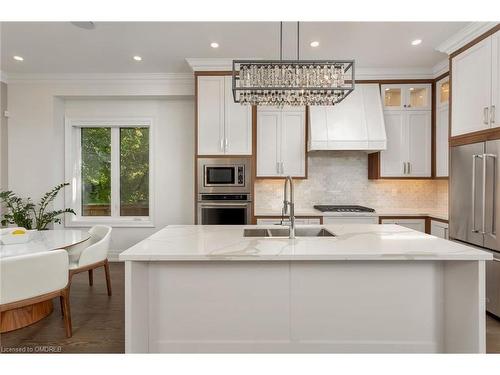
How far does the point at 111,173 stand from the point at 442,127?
16.2 ft

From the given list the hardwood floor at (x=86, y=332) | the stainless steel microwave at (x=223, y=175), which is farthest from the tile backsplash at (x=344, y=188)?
the hardwood floor at (x=86, y=332)

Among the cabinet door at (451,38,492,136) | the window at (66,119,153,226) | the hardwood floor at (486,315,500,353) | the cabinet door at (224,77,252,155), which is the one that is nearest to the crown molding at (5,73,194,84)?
the window at (66,119,153,226)

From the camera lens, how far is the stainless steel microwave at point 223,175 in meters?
3.96

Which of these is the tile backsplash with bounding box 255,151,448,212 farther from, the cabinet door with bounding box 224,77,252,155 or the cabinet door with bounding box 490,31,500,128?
the cabinet door with bounding box 490,31,500,128

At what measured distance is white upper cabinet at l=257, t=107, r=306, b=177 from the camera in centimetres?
417

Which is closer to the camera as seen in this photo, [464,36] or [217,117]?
[464,36]

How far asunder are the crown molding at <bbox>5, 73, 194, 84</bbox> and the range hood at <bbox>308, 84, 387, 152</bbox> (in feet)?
6.56

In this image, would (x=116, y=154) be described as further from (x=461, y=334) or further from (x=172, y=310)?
(x=461, y=334)

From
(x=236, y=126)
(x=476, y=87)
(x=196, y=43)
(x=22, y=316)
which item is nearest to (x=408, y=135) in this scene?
(x=476, y=87)

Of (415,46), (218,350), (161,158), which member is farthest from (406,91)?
(218,350)

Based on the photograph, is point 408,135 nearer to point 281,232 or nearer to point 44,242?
point 281,232

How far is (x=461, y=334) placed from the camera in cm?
193

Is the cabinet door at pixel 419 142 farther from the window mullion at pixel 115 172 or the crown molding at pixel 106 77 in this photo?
the window mullion at pixel 115 172

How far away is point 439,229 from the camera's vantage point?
3762 mm
